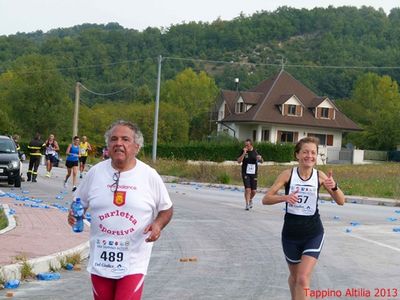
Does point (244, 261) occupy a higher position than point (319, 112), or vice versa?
point (319, 112)

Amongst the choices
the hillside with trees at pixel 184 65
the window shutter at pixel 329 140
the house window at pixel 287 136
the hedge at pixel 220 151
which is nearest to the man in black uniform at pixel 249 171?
the hedge at pixel 220 151

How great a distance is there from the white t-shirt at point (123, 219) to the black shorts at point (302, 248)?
6.96 feet

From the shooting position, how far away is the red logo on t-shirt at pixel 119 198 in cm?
559

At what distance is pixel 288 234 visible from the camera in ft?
24.7

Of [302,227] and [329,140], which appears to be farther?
[329,140]

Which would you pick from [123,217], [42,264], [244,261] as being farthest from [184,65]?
[123,217]

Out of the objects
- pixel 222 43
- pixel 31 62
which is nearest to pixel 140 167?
pixel 31 62

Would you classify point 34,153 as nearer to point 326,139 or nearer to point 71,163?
point 71,163

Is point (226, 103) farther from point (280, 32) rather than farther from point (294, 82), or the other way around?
point (280, 32)

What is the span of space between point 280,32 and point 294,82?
8176 cm

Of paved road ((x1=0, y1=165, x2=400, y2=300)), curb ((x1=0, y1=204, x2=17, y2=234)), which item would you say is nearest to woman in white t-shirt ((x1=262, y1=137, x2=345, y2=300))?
paved road ((x1=0, y1=165, x2=400, y2=300))

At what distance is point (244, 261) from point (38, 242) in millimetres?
3285

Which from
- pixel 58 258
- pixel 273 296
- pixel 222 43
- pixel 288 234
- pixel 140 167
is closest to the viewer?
pixel 140 167

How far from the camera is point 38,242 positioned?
12055mm
